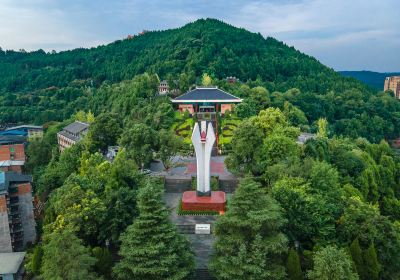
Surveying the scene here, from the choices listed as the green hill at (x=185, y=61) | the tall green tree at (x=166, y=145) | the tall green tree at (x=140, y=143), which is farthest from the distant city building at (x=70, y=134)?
the green hill at (x=185, y=61)

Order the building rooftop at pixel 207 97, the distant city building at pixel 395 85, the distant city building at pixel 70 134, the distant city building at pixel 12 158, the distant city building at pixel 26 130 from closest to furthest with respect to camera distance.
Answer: the distant city building at pixel 12 158 → the distant city building at pixel 70 134 → the building rooftop at pixel 207 97 → the distant city building at pixel 26 130 → the distant city building at pixel 395 85

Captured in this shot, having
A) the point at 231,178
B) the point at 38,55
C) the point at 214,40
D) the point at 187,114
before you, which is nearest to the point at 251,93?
the point at 187,114

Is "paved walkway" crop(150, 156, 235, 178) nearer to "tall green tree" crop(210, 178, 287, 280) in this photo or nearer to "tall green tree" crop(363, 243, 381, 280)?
"tall green tree" crop(210, 178, 287, 280)

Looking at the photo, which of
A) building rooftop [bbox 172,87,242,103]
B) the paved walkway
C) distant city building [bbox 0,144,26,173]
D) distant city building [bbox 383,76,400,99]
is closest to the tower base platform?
the paved walkway

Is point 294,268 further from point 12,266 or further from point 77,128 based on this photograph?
point 77,128

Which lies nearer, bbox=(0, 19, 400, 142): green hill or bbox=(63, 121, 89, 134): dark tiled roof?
bbox=(63, 121, 89, 134): dark tiled roof

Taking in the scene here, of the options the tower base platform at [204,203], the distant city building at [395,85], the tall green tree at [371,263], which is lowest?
the tall green tree at [371,263]

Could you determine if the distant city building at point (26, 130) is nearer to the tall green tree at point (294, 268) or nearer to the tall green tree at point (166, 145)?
the tall green tree at point (166, 145)
